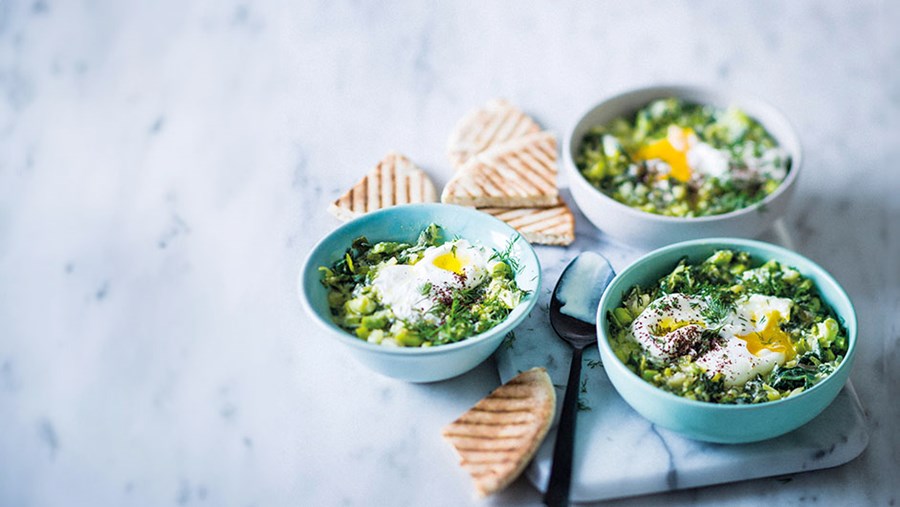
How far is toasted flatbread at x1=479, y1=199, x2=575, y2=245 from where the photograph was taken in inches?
145

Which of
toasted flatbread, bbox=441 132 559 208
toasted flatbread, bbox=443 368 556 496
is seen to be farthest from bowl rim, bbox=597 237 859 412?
toasted flatbread, bbox=441 132 559 208

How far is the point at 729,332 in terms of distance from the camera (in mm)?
3053

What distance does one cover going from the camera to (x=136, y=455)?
3104 mm

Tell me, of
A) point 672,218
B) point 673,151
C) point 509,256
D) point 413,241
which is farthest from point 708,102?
point 413,241

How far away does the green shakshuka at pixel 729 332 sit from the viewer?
9.52 feet

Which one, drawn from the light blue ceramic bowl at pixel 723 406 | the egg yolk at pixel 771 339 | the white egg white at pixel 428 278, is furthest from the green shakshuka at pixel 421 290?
the egg yolk at pixel 771 339

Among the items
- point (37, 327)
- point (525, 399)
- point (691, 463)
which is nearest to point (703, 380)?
point (691, 463)

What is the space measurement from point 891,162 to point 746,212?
3.83 feet

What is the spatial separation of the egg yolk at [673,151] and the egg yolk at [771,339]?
93 centimetres

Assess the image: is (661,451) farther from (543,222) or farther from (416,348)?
(543,222)

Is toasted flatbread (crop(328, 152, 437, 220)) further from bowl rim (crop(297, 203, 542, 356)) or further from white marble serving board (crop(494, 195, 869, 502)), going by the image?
white marble serving board (crop(494, 195, 869, 502))

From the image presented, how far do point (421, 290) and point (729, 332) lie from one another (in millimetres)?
1001

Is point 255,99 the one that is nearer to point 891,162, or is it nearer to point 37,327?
point 37,327

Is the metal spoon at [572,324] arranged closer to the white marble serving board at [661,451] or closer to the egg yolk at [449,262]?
the white marble serving board at [661,451]
